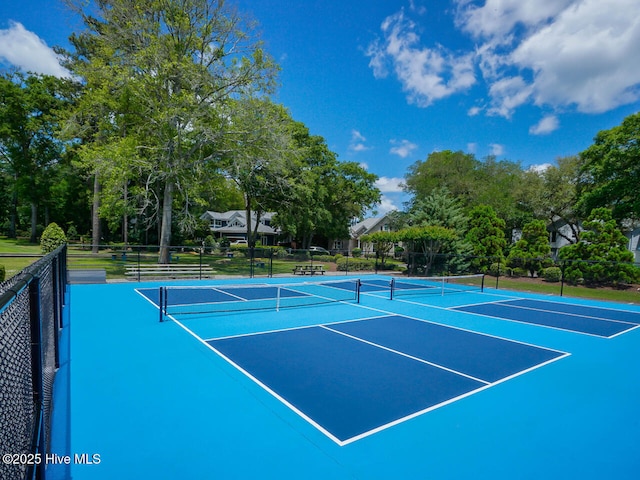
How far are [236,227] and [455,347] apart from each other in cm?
5010

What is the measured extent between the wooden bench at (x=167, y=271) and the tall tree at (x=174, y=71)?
1.91 metres

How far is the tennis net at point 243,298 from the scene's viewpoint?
36.1 ft

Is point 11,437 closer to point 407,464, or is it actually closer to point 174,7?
point 407,464

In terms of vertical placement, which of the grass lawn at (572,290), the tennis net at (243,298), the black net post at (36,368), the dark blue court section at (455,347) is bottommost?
the grass lawn at (572,290)

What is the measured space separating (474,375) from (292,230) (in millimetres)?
29440

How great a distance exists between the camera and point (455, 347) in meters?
7.98

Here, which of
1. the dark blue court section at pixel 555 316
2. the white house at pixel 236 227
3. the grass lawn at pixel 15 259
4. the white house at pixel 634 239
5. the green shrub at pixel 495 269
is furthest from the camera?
the white house at pixel 236 227

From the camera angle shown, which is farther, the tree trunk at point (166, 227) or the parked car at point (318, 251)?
the parked car at point (318, 251)

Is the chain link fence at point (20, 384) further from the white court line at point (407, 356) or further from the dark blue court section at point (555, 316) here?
the dark blue court section at point (555, 316)

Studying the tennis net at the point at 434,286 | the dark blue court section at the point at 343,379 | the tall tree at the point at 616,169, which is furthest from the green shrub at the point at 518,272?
the dark blue court section at the point at 343,379

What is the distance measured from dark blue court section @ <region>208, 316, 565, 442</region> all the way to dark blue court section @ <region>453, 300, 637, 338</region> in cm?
349

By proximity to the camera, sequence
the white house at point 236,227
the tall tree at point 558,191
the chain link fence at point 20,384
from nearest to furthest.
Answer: the chain link fence at point 20,384 < the tall tree at point 558,191 < the white house at point 236,227

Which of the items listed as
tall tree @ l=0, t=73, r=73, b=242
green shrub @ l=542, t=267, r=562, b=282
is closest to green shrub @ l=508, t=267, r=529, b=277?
green shrub @ l=542, t=267, r=562, b=282

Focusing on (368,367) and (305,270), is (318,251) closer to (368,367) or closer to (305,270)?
(305,270)
